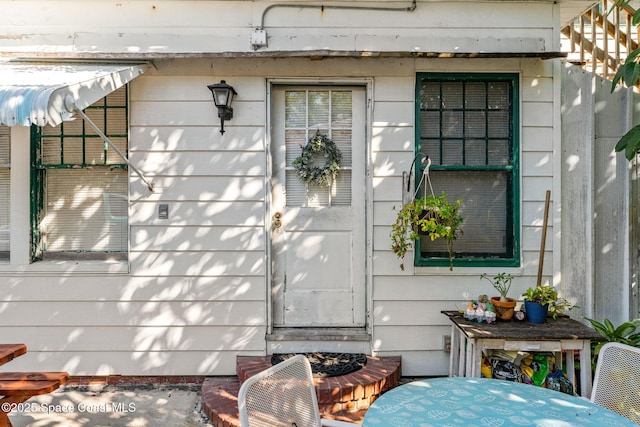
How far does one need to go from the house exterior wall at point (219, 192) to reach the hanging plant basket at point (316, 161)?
0.99ft

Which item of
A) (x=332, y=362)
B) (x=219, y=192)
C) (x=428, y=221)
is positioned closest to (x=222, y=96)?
(x=219, y=192)

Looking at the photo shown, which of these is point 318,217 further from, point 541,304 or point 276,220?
point 541,304

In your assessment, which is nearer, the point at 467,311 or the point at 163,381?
the point at 467,311

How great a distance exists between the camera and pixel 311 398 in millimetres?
1905

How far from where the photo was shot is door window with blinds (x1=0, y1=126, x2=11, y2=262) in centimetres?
361

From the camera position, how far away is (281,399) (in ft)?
5.83

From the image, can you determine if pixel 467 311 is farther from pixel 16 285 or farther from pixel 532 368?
pixel 16 285

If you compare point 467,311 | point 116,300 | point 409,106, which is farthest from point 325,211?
point 116,300

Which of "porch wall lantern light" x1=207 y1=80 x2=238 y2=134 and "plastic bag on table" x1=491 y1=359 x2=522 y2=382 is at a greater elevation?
"porch wall lantern light" x1=207 y1=80 x2=238 y2=134

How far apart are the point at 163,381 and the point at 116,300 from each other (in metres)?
0.78

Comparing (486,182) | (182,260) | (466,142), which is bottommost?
(182,260)

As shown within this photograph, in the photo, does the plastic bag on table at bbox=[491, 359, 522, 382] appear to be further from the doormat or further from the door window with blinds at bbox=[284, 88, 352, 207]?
the door window with blinds at bbox=[284, 88, 352, 207]

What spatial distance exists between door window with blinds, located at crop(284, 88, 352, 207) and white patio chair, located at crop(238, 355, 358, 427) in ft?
6.33

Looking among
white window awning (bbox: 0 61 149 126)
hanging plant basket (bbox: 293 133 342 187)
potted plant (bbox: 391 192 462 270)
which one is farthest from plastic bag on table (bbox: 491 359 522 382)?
white window awning (bbox: 0 61 149 126)
